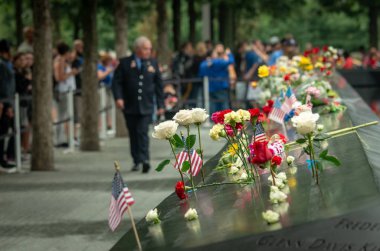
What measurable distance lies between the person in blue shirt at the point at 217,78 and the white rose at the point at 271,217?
21.0m

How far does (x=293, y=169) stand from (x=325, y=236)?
2.05m

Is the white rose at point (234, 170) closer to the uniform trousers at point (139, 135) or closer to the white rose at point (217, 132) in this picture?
the white rose at point (217, 132)

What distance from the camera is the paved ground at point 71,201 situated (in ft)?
36.3

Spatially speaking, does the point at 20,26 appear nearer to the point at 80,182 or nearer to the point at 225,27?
the point at 225,27

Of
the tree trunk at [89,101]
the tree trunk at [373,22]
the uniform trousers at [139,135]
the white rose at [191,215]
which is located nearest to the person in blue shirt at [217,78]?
the tree trunk at [89,101]

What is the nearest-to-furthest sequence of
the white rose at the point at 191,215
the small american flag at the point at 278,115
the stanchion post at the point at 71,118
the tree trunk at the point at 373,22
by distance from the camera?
the white rose at the point at 191,215, the small american flag at the point at 278,115, the stanchion post at the point at 71,118, the tree trunk at the point at 373,22

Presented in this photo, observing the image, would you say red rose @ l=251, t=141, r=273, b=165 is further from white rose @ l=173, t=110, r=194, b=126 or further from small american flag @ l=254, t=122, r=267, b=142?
small american flag @ l=254, t=122, r=267, b=142

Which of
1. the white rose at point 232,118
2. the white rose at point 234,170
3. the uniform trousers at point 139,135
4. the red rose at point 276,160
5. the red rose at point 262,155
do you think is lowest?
the uniform trousers at point 139,135

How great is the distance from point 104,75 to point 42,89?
23.5 feet

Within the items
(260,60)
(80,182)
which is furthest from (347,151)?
(260,60)

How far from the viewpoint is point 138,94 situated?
666 inches

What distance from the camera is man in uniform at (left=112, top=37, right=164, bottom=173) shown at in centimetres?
1683

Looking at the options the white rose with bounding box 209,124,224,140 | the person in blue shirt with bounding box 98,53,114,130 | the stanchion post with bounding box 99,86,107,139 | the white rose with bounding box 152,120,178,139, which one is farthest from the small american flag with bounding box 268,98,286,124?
the person in blue shirt with bounding box 98,53,114,130

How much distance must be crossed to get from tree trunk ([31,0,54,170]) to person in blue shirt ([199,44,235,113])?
31.6ft
